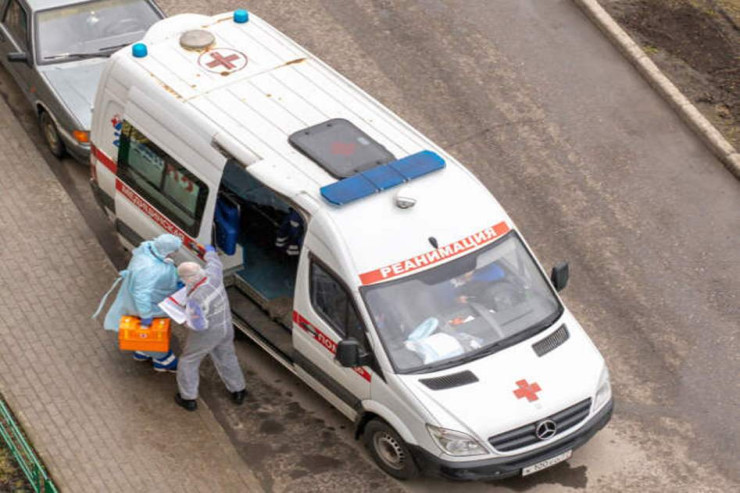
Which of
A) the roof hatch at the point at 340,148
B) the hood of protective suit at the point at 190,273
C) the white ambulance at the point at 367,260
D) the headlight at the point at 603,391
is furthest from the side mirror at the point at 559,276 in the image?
the hood of protective suit at the point at 190,273

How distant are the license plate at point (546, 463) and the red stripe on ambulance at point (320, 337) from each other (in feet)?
4.80

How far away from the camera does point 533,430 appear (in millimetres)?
11102

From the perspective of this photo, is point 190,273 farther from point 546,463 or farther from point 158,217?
point 546,463

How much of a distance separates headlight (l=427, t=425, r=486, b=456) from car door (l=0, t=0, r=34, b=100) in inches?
278

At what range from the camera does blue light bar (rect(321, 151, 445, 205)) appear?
37.6 feet

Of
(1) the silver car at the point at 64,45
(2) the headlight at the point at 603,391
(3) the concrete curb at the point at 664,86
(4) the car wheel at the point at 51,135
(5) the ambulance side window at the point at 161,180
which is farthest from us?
(3) the concrete curb at the point at 664,86

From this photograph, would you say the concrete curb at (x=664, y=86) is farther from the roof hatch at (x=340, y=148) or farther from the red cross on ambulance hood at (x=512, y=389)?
the roof hatch at (x=340, y=148)

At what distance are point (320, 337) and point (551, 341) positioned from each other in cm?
193

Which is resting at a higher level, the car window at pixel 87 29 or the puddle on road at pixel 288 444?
the car window at pixel 87 29

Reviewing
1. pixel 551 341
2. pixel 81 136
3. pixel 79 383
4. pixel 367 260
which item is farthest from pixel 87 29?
pixel 551 341

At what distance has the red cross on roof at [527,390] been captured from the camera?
11133 millimetres

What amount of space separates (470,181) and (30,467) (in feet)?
14.6

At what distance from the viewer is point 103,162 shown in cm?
1379

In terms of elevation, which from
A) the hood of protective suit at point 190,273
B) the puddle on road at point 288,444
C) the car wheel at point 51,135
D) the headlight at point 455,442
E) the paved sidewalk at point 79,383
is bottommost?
the paved sidewalk at point 79,383
